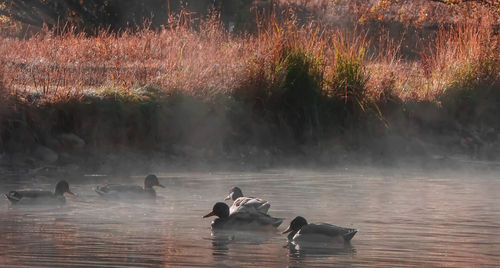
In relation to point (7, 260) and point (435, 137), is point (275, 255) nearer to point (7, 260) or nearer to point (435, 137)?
point (7, 260)

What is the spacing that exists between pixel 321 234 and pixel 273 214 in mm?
2255

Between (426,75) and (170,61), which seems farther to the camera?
(426,75)

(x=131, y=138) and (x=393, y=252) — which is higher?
(x=131, y=138)

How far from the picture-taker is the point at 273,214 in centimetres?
1247

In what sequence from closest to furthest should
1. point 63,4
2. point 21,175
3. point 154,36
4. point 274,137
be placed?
point 21,175
point 274,137
point 154,36
point 63,4

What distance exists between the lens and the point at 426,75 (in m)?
24.3

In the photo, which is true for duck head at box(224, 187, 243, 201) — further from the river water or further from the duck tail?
the duck tail

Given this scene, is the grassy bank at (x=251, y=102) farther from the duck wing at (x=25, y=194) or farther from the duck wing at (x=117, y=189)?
the duck wing at (x=25, y=194)

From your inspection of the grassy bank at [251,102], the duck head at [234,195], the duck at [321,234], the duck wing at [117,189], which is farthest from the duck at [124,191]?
the grassy bank at [251,102]

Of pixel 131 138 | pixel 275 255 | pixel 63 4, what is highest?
pixel 63 4

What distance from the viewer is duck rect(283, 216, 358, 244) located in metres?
10.1

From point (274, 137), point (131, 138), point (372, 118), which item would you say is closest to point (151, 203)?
point (131, 138)

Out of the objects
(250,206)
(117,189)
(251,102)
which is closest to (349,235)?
(250,206)

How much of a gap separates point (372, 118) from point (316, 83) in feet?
5.11
